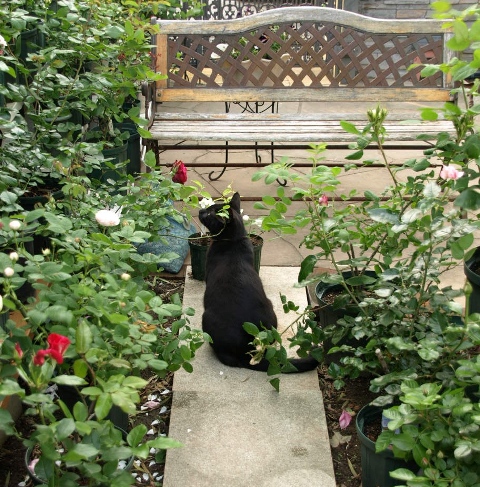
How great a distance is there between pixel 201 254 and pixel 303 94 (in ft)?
6.37

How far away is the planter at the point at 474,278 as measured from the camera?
10.4 feet

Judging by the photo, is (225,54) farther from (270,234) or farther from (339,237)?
(339,237)

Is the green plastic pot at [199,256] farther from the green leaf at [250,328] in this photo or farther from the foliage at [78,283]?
the green leaf at [250,328]

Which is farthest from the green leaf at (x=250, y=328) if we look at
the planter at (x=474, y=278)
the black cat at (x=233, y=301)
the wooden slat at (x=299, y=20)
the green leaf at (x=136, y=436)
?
the wooden slat at (x=299, y=20)

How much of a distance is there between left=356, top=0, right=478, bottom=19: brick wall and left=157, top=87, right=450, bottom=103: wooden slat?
4.28 m

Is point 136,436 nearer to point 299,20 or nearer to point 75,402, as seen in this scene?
point 75,402

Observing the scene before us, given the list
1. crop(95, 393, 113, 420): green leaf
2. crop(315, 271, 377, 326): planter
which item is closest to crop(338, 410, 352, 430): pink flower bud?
crop(315, 271, 377, 326): planter

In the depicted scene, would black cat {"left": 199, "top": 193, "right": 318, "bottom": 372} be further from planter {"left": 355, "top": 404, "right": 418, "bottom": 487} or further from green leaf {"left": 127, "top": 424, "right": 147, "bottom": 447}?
green leaf {"left": 127, "top": 424, "right": 147, "bottom": 447}

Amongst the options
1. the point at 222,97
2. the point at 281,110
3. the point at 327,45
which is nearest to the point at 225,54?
the point at 222,97

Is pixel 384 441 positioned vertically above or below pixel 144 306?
below

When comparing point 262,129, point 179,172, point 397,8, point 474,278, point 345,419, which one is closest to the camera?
point 345,419

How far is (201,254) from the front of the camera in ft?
13.5

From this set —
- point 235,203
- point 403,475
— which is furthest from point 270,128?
point 403,475

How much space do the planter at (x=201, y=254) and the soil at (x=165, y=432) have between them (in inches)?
35.2
